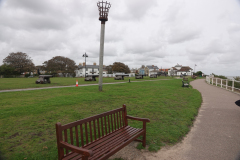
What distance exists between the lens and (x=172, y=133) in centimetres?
446

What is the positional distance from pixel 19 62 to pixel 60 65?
1410cm

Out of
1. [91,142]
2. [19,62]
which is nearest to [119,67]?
[19,62]

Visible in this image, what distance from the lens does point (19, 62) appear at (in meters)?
55.4

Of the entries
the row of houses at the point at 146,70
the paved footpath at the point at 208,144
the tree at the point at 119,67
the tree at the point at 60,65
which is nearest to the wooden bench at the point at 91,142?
the paved footpath at the point at 208,144

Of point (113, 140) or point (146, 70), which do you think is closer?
point (113, 140)

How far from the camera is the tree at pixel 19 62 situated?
178 ft

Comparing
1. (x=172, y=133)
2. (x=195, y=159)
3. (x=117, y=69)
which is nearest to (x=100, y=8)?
(x=172, y=133)

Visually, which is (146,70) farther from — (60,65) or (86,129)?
(86,129)

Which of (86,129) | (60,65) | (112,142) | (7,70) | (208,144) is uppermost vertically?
(60,65)

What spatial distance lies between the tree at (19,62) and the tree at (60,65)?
21.9 feet

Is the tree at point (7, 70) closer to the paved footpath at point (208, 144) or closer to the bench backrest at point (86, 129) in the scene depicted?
the bench backrest at point (86, 129)

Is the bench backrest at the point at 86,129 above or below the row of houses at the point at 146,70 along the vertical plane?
below

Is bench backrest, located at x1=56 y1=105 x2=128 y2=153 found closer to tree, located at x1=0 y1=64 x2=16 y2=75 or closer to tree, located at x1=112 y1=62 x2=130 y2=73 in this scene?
tree, located at x1=0 y1=64 x2=16 y2=75

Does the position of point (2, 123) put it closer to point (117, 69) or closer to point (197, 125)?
point (197, 125)
